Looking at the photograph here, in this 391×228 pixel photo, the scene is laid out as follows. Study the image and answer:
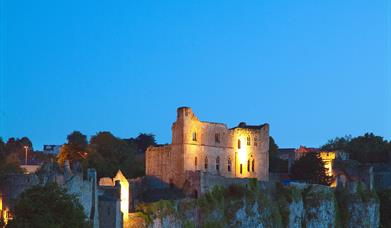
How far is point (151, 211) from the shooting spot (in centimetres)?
6131

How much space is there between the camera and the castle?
243ft

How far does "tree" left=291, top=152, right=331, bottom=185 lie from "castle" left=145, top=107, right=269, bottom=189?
6.77 metres

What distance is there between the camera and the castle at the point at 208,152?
74.1 meters

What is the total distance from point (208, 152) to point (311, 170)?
14.6 meters

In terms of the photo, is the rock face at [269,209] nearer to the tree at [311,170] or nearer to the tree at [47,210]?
the tree at [311,170]

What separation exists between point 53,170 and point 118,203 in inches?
206

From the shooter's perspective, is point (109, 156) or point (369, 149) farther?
point (369, 149)

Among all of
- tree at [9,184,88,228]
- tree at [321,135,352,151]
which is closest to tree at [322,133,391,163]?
tree at [321,135,352,151]

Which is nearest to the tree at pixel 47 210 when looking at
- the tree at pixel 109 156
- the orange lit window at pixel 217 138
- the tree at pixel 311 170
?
the orange lit window at pixel 217 138

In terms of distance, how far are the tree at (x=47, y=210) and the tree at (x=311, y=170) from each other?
4088cm

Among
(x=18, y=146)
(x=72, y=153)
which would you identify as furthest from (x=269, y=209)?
(x=18, y=146)

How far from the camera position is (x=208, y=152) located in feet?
251

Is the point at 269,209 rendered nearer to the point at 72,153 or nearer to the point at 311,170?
the point at 311,170

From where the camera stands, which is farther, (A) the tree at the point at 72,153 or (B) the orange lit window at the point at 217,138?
(A) the tree at the point at 72,153
